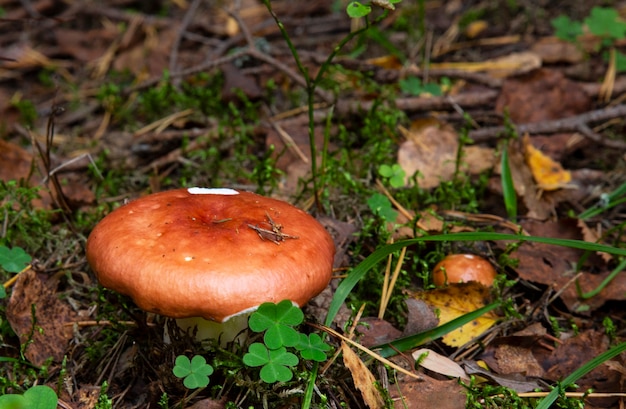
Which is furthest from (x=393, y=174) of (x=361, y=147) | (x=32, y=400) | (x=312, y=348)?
(x=32, y=400)

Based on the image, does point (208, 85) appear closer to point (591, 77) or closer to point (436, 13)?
point (436, 13)

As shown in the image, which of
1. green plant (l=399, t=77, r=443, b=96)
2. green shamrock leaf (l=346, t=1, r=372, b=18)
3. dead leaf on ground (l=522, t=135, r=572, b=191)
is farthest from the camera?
green plant (l=399, t=77, r=443, b=96)

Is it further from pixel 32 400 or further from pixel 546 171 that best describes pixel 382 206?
pixel 32 400

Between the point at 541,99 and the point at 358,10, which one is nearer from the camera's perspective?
the point at 358,10

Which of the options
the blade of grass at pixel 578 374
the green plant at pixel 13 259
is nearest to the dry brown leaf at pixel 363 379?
the blade of grass at pixel 578 374

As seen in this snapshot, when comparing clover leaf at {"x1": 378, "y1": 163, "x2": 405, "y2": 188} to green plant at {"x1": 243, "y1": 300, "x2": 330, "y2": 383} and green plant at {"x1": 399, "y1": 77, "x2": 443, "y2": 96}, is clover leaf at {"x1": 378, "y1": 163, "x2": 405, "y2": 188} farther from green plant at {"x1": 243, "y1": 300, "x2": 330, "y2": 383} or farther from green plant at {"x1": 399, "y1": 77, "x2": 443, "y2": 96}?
green plant at {"x1": 243, "y1": 300, "x2": 330, "y2": 383}

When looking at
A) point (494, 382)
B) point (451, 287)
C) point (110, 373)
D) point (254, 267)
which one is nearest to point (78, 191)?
point (110, 373)

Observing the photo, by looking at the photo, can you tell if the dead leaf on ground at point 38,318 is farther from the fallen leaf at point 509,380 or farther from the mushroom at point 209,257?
the fallen leaf at point 509,380

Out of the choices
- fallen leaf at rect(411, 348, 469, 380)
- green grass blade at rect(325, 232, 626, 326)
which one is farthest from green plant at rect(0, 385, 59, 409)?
fallen leaf at rect(411, 348, 469, 380)
